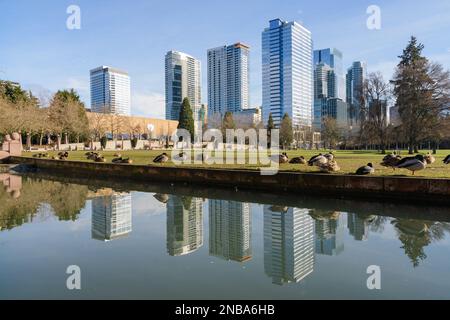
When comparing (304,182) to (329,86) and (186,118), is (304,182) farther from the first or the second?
(329,86)

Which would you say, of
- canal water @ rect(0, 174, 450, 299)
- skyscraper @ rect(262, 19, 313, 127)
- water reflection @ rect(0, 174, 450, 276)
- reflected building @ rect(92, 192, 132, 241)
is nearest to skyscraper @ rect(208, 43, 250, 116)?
skyscraper @ rect(262, 19, 313, 127)

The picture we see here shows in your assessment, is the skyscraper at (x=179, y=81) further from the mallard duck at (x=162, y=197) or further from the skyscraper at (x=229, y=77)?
the mallard duck at (x=162, y=197)

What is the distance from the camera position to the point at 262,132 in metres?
74.6

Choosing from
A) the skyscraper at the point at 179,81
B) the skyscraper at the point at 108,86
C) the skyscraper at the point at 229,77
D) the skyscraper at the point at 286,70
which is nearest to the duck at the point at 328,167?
the skyscraper at the point at 108,86

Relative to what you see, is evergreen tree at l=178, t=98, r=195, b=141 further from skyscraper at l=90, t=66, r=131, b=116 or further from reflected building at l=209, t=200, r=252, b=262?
reflected building at l=209, t=200, r=252, b=262

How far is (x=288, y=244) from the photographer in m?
7.14

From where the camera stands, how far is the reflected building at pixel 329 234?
6.66 metres

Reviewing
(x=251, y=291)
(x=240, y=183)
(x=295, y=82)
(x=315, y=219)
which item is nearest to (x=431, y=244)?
(x=315, y=219)

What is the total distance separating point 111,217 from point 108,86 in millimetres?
74492

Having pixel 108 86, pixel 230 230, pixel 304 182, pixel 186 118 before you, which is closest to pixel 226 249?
pixel 230 230

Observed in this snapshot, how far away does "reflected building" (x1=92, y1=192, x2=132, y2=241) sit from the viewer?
7965mm

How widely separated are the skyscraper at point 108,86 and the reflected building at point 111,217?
64.7 metres
